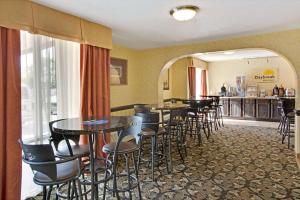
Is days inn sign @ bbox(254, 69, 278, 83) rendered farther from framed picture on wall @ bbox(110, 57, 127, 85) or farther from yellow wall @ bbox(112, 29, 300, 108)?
framed picture on wall @ bbox(110, 57, 127, 85)

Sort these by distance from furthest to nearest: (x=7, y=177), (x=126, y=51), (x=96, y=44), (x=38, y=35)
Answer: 1. (x=126, y=51)
2. (x=96, y=44)
3. (x=38, y=35)
4. (x=7, y=177)

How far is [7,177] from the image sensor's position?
2.18 m

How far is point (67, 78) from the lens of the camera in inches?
122

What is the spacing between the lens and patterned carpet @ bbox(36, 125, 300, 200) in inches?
101

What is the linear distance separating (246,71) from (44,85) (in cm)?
762

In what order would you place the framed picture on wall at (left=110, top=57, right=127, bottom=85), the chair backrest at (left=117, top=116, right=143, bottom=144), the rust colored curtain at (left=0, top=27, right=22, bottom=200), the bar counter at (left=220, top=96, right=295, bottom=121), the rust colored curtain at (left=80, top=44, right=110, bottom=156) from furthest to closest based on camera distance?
the bar counter at (left=220, top=96, right=295, bottom=121) → the framed picture on wall at (left=110, top=57, right=127, bottom=85) → the rust colored curtain at (left=80, top=44, right=110, bottom=156) → the rust colored curtain at (left=0, top=27, right=22, bottom=200) → the chair backrest at (left=117, top=116, right=143, bottom=144)

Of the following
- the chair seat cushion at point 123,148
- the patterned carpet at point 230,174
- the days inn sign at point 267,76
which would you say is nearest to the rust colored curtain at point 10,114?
the chair seat cushion at point 123,148

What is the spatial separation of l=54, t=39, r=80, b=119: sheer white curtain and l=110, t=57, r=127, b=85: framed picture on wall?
1.42 meters

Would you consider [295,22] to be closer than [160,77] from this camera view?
Yes

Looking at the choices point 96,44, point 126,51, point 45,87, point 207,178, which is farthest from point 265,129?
point 45,87

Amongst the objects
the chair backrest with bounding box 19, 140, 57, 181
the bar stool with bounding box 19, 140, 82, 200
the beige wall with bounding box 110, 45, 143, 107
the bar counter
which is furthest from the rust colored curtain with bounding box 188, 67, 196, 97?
the chair backrest with bounding box 19, 140, 57, 181

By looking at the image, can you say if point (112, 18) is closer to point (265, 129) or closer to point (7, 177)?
point (7, 177)

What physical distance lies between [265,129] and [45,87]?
19.3 feet

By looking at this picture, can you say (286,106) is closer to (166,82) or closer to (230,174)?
(230,174)
